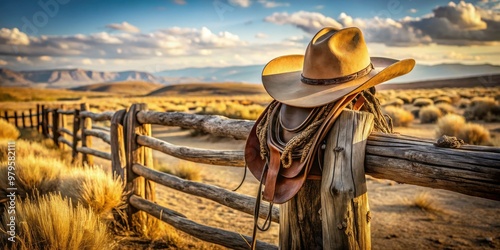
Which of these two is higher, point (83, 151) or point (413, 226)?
point (83, 151)

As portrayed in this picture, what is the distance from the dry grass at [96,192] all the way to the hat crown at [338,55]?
111 inches

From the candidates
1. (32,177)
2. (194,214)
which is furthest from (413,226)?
(32,177)

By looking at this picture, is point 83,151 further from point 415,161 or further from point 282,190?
point 415,161

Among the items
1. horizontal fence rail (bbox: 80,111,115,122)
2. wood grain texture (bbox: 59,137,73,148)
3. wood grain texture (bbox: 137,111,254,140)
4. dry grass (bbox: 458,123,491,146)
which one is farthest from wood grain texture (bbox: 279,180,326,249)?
dry grass (bbox: 458,123,491,146)

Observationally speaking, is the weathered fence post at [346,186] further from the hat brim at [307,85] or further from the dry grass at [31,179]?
the dry grass at [31,179]

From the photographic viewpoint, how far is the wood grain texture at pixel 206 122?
278 cm

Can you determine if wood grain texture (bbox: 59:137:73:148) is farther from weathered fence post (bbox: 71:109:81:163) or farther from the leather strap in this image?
the leather strap

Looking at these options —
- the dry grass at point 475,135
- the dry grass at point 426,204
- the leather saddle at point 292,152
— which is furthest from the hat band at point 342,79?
the dry grass at point 475,135

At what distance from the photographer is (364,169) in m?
1.88

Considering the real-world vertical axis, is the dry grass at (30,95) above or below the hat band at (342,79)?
below

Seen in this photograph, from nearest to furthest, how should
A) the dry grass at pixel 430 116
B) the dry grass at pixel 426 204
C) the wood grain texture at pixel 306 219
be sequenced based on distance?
the wood grain texture at pixel 306 219
the dry grass at pixel 426 204
the dry grass at pixel 430 116

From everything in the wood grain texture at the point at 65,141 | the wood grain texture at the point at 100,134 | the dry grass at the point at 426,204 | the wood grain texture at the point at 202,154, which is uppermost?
the wood grain texture at the point at 202,154

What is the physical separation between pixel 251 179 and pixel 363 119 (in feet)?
18.5

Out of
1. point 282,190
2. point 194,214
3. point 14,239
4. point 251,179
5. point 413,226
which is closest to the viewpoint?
point 282,190
